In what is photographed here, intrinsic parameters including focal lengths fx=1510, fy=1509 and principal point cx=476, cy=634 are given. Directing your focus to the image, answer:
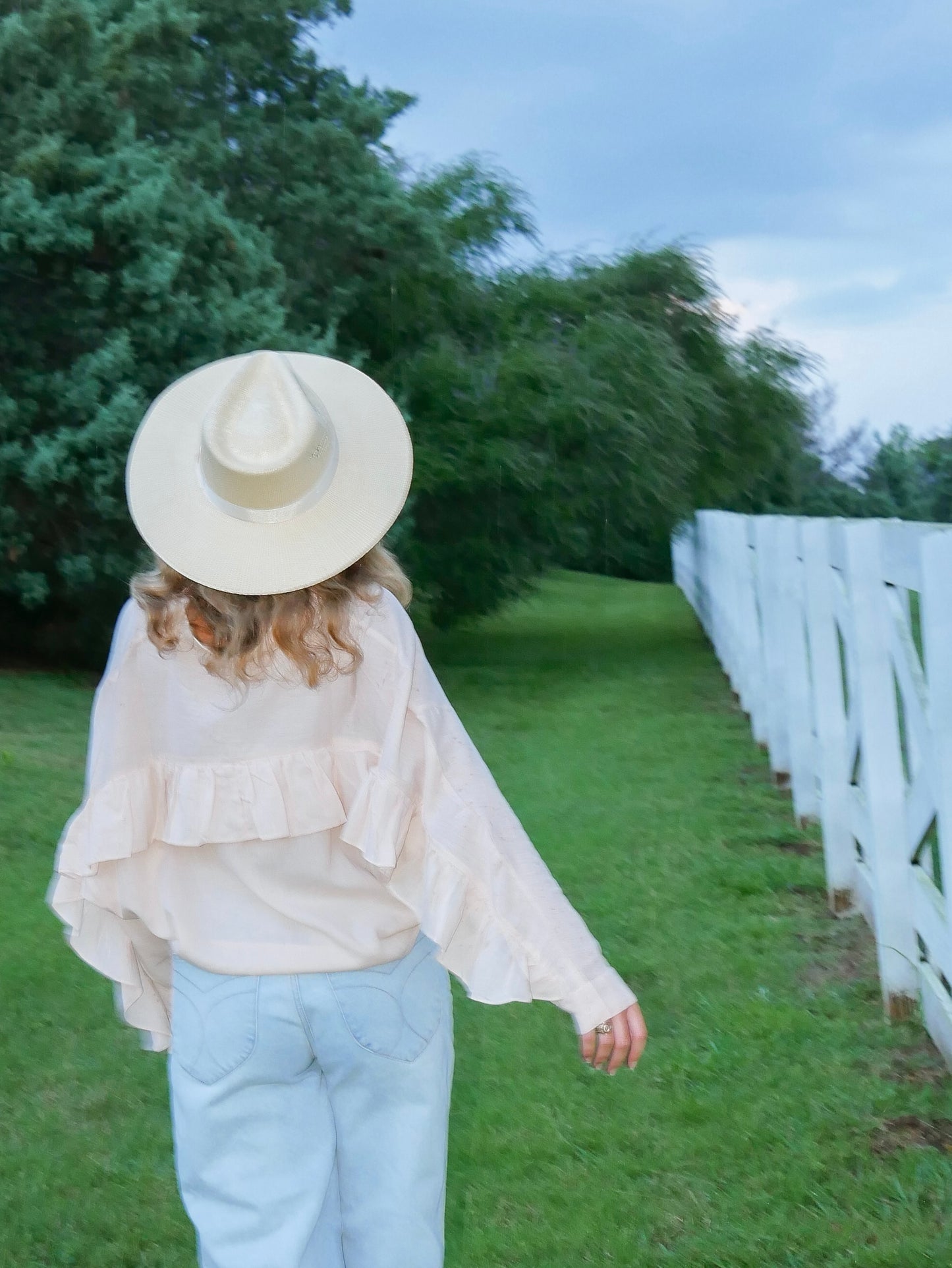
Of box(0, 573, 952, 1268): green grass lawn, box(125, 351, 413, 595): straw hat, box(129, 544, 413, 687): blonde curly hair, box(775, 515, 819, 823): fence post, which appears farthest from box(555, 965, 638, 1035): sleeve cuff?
box(775, 515, 819, 823): fence post

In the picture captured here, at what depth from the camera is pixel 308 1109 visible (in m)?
1.91

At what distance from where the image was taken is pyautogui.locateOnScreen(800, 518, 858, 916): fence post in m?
5.70

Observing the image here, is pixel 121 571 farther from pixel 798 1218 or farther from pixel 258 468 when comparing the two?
pixel 258 468

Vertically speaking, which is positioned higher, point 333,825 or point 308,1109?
point 333,825

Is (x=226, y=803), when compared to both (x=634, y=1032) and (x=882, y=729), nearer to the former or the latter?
(x=634, y=1032)

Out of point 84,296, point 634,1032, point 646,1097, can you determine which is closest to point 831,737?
point 646,1097

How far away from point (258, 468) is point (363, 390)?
245mm

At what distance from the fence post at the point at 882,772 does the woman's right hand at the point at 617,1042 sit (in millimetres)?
2718

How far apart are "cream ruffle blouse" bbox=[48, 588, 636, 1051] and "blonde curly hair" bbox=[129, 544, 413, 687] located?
0.06ft

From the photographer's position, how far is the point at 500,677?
1460 cm

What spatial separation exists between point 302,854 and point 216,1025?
235 mm

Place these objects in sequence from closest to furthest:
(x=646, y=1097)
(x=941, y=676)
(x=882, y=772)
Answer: (x=941, y=676), (x=646, y=1097), (x=882, y=772)

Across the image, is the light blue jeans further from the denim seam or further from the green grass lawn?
the green grass lawn

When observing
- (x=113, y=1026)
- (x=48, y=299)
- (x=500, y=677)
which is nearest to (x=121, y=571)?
(x=48, y=299)
